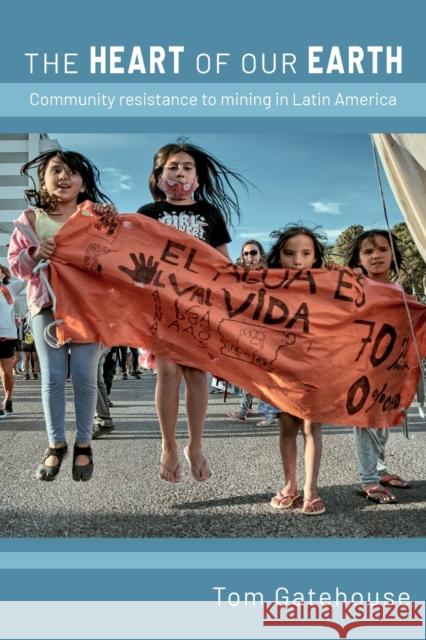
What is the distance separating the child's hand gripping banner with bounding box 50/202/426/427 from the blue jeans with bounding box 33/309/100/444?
11 centimetres

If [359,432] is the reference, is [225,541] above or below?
below

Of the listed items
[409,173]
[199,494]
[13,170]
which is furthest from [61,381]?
[13,170]

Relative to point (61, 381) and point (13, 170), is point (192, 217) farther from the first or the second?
point (13, 170)

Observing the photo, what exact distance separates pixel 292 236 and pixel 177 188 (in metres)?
0.75

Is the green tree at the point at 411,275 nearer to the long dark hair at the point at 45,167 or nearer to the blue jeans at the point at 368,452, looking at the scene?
the blue jeans at the point at 368,452

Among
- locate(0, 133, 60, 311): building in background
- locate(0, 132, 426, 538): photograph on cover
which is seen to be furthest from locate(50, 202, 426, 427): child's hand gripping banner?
locate(0, 133, 60, 311): building in background

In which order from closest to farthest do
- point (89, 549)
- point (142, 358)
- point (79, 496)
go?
point (89, 549), point (142, 358), point (79, 496)

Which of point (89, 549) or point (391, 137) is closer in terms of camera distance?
point (89, 549)

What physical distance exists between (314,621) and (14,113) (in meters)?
2.99

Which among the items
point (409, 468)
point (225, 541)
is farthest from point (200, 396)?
point (409, 468)

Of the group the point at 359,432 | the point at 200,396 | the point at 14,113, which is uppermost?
the point at 14,113

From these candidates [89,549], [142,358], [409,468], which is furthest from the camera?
[409,468]

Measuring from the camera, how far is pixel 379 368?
367 centimetres

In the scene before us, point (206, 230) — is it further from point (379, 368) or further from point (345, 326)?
point (379, 368)
